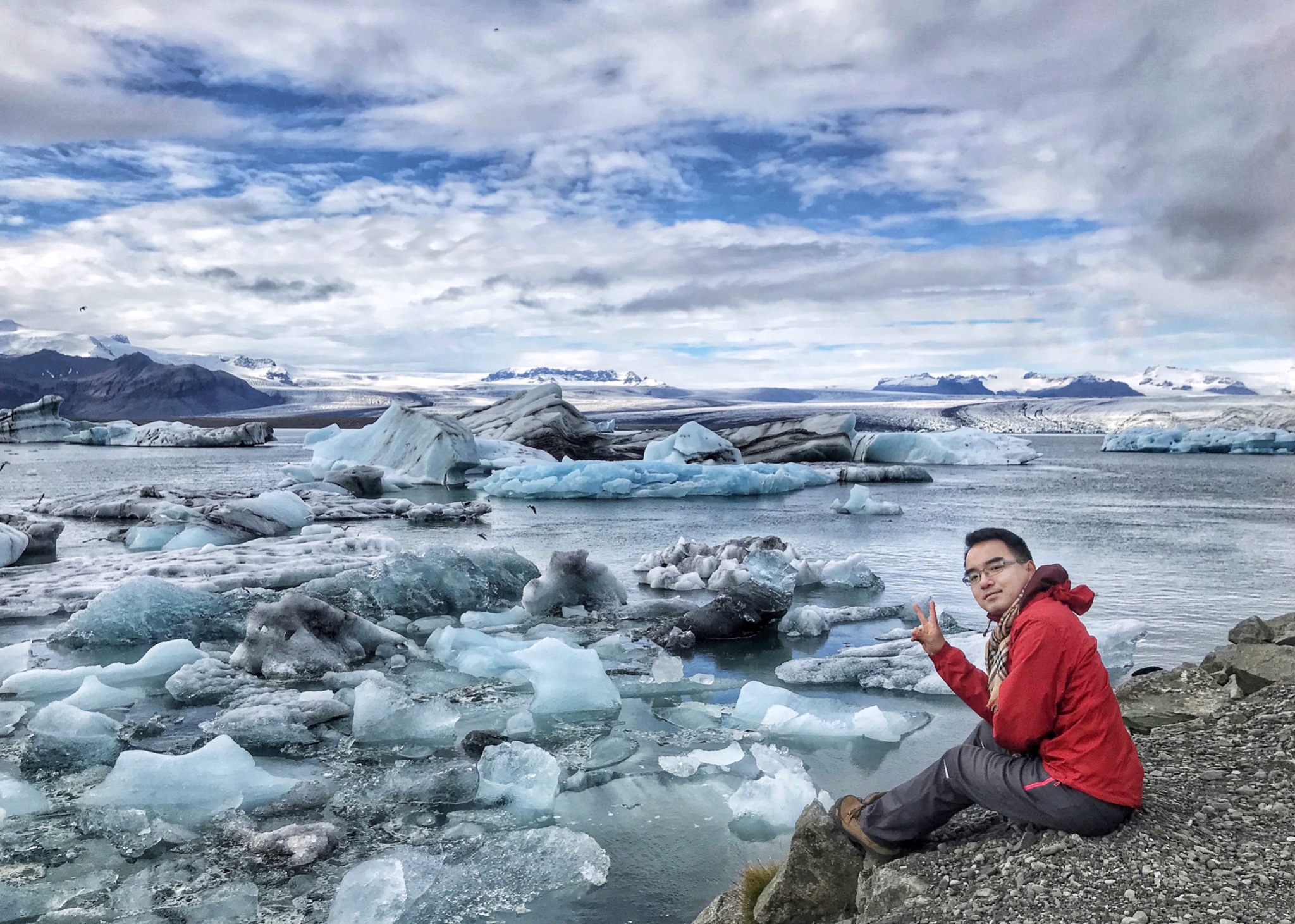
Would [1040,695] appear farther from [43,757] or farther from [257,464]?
[257,464]

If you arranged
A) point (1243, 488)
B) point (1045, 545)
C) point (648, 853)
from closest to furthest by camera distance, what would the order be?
point (648, 853) < point (1045, 545) < point (1243, 488)

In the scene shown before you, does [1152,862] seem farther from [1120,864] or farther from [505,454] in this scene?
[505,454]

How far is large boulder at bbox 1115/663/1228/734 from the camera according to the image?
3863 mm

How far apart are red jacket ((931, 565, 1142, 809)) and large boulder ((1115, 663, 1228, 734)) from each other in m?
1.66

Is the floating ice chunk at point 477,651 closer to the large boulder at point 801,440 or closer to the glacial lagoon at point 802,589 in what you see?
the glacial lagoon at point 802,589

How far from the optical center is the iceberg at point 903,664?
5.96m

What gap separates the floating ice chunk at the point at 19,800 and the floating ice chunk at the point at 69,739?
44 centimetres

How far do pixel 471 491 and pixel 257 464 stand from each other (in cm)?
1543

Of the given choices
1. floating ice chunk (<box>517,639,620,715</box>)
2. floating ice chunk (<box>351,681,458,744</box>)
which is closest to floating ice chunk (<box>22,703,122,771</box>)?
floating ice chunk (<box>351,681,458,744</box>)

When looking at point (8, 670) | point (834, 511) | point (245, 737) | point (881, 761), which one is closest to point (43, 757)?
point (245, 737)

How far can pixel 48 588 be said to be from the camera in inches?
349

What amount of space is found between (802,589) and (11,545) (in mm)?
9760

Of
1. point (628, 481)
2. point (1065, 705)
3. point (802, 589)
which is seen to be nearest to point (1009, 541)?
point (1065, 705)

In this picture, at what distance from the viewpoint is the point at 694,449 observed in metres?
27.4
